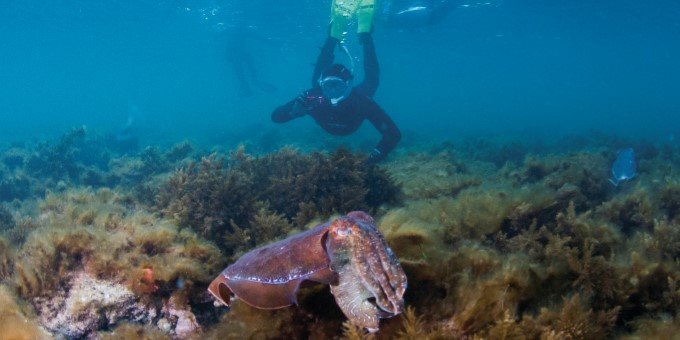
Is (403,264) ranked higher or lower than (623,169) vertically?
higher

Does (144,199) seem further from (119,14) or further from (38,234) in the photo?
(119,14)

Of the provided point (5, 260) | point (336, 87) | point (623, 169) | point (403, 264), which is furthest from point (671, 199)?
point (336, 87)

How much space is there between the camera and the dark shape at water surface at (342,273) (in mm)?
1933

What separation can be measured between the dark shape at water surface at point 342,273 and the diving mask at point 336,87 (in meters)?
10.5

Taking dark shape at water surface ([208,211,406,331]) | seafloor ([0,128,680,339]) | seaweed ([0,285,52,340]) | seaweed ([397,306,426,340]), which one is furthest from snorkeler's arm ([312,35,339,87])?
seaweed ([397,306,426,340])

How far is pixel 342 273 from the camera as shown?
6.66 ft

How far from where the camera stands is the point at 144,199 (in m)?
7.25

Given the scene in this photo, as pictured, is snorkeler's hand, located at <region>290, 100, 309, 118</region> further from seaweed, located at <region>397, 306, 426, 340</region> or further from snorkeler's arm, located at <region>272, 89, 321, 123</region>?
seaweed, located at <region>397, 306, 426, 340</region>

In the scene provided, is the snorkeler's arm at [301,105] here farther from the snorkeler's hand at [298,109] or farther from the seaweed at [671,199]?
the seaweed at [671,199]

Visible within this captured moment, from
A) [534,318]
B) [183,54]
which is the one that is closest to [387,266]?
[534,318]

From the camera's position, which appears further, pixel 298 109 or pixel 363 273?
pixel 298 109

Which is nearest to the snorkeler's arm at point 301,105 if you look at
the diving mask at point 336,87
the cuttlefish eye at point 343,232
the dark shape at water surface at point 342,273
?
the diving mask at point 336,87

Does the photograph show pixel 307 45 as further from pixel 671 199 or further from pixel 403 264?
pixel 403 264

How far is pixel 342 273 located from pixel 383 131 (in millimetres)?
10758
